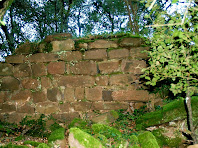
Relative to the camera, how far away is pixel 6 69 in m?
4.32

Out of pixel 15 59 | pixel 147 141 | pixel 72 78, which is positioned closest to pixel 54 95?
pixel 72 78

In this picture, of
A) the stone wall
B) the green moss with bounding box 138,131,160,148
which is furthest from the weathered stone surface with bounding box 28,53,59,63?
the green moss with bounding box 138,131,160,148

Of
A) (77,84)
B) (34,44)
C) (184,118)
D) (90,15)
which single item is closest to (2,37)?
(90,15)

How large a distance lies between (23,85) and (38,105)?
59 cm

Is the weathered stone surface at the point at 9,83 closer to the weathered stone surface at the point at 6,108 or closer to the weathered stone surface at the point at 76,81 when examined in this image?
the weathered stone surface at the point at 6,108

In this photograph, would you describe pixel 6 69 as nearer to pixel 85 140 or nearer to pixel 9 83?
pixel 9 83

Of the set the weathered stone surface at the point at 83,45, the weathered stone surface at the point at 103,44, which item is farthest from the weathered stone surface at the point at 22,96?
the weathered stone surface at the point at 103,44

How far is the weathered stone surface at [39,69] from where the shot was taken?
163 inches

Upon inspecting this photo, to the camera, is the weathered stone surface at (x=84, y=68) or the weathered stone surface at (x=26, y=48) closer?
the weathered stone surface at (x=84, y=68)

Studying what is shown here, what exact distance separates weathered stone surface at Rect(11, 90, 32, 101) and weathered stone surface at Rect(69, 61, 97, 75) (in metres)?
1.15

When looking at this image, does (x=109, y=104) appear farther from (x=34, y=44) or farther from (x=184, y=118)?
(x=34, y=44)

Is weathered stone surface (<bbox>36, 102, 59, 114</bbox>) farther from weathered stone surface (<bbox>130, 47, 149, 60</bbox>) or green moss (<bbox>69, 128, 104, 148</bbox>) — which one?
weathered stone surface (<bbox>130, 47, 149, 60</bbox>)

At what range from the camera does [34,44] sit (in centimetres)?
436

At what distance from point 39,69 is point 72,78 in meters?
0.82
